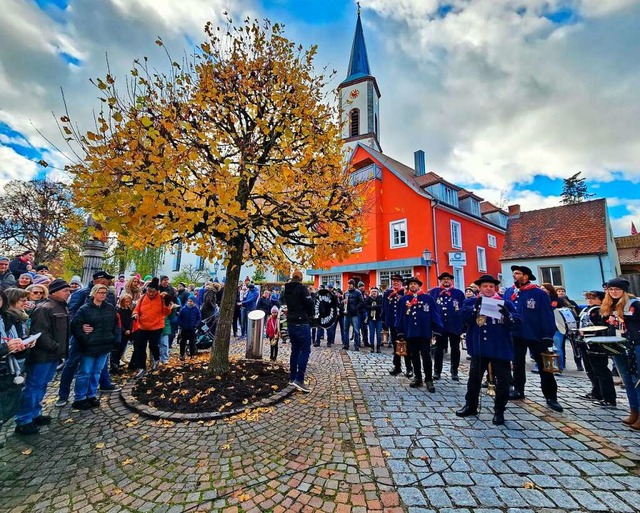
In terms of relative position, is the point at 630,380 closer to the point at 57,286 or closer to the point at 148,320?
the point at 148,320

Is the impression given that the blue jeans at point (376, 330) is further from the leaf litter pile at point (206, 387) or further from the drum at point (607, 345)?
the drum at point (607, 345)

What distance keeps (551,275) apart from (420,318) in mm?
18854

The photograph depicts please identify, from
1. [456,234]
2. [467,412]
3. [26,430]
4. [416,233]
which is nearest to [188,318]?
[26,430]

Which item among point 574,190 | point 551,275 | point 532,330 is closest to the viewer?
point 532,330

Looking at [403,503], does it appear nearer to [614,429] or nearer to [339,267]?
[614,429]

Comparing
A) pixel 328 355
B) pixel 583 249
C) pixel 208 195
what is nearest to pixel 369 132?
pixel 583 249

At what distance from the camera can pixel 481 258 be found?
23734mm

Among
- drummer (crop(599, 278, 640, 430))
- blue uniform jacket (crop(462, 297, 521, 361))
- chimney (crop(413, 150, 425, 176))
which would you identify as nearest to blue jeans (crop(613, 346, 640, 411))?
drummer (crop(599, 278, 640, 430))

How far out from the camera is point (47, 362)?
4.13 meters

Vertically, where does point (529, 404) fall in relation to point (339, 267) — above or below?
below

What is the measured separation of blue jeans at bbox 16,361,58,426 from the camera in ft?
Result: 12.8

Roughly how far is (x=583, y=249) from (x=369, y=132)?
1930 cm

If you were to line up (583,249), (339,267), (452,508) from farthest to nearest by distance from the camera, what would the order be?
(339,267) < (583,249) < (452,508)

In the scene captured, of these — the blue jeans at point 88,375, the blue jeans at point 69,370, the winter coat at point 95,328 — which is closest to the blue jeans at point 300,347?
the winter coat at point 95,328
